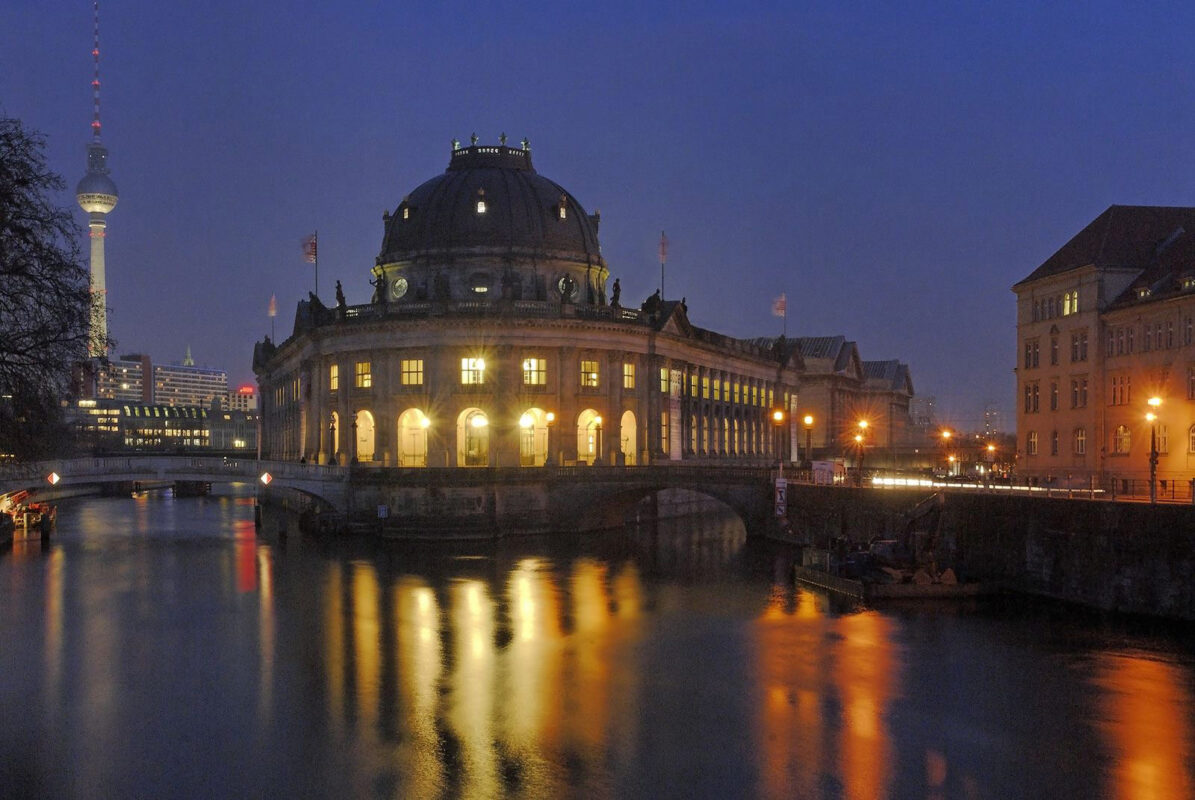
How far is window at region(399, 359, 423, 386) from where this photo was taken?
289ft

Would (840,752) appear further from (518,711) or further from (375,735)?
(375,735)

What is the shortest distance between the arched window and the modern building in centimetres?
10

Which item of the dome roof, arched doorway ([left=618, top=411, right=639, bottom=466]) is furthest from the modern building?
the dome roof

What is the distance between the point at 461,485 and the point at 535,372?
1337cm

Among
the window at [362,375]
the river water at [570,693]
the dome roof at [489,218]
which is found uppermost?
the dome roof at [489,218]

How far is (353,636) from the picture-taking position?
4219 cm

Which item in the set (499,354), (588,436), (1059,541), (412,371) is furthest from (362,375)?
(1059,541)

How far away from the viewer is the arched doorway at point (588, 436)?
3600 inches

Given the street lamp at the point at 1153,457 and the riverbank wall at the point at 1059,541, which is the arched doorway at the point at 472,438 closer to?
the riverbank wall at the point at 1059,541

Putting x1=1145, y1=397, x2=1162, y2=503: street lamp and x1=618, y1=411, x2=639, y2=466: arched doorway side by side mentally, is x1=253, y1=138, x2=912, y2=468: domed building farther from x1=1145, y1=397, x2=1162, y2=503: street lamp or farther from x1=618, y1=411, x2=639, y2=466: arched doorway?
x1=1145, y1=397, x2=1162, y2=503: street lamp

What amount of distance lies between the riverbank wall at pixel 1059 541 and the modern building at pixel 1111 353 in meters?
16.3

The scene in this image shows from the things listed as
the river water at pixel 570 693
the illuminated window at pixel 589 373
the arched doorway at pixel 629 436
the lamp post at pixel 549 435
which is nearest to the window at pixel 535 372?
the lamp post at pixel 549 435

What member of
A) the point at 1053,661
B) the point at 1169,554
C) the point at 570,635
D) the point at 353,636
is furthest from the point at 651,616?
the point at 1169,554

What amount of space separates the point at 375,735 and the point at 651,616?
19.8 meters
